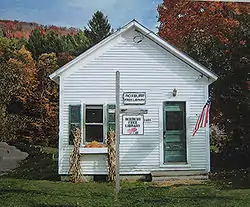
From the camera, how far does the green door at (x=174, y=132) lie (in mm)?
11477

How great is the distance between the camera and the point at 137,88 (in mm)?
11320

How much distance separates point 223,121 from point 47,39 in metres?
9.80

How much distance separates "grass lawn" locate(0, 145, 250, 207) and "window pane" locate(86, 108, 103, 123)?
168 cm

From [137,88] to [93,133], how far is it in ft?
5.40

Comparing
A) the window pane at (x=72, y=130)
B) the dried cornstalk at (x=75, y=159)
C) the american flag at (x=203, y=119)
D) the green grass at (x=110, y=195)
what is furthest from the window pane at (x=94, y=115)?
the american flag at (x=203, y=119)

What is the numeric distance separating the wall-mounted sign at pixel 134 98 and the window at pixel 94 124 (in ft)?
2.24

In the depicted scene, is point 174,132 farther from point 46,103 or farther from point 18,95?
point 18,95

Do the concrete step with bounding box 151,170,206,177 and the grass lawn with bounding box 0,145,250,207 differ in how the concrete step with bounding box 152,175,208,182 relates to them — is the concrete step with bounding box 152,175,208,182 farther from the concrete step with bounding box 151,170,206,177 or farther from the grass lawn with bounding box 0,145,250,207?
the grass lawn with bounding box 0,145,250,207

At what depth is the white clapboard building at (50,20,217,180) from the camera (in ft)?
36.6

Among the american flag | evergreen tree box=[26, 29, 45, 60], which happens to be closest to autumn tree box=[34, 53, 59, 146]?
evergreen tree box=[26, 29, 45, 60]

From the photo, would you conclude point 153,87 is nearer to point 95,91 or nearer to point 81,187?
point 95,91

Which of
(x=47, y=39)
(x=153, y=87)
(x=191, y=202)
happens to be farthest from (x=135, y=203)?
(x=47, y=39)

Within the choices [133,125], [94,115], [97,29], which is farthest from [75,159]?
[97,29]

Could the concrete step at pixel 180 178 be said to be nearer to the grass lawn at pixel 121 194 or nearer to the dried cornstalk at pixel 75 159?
the grass lawn at pixel 121 194
